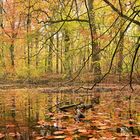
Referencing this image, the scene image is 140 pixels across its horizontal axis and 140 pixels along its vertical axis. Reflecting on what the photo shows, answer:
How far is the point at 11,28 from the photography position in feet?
87.4

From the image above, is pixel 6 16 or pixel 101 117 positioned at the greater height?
pixel 6 16

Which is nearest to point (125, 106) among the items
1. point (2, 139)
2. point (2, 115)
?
point (2, 115)

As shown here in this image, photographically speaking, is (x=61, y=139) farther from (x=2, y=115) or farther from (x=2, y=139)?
(x=2, y=115)

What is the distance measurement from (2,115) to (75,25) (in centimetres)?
1486

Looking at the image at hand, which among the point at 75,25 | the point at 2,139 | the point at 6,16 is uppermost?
the point at 6,16

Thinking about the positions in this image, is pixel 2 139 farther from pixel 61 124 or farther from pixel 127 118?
pixel 127 118

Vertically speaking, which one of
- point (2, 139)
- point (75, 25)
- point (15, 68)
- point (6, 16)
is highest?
point (6, 16)

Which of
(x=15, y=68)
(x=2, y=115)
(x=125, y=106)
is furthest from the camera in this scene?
(x=15, y=68)

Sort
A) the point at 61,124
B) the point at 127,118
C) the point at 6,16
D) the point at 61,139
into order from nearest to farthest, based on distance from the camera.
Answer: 1. the point at 61,139
2. the point at 61,124
3. the point at 127,118
4. the point at 6,16

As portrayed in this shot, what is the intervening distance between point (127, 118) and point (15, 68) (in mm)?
20242

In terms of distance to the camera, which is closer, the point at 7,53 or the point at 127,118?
the point at 127,118

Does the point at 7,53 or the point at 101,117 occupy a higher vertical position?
the point at 7,53

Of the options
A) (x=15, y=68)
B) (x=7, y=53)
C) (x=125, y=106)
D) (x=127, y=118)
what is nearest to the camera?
(x=127, y=118)

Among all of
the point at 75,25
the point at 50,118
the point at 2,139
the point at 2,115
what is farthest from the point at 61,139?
the point at 75,25
